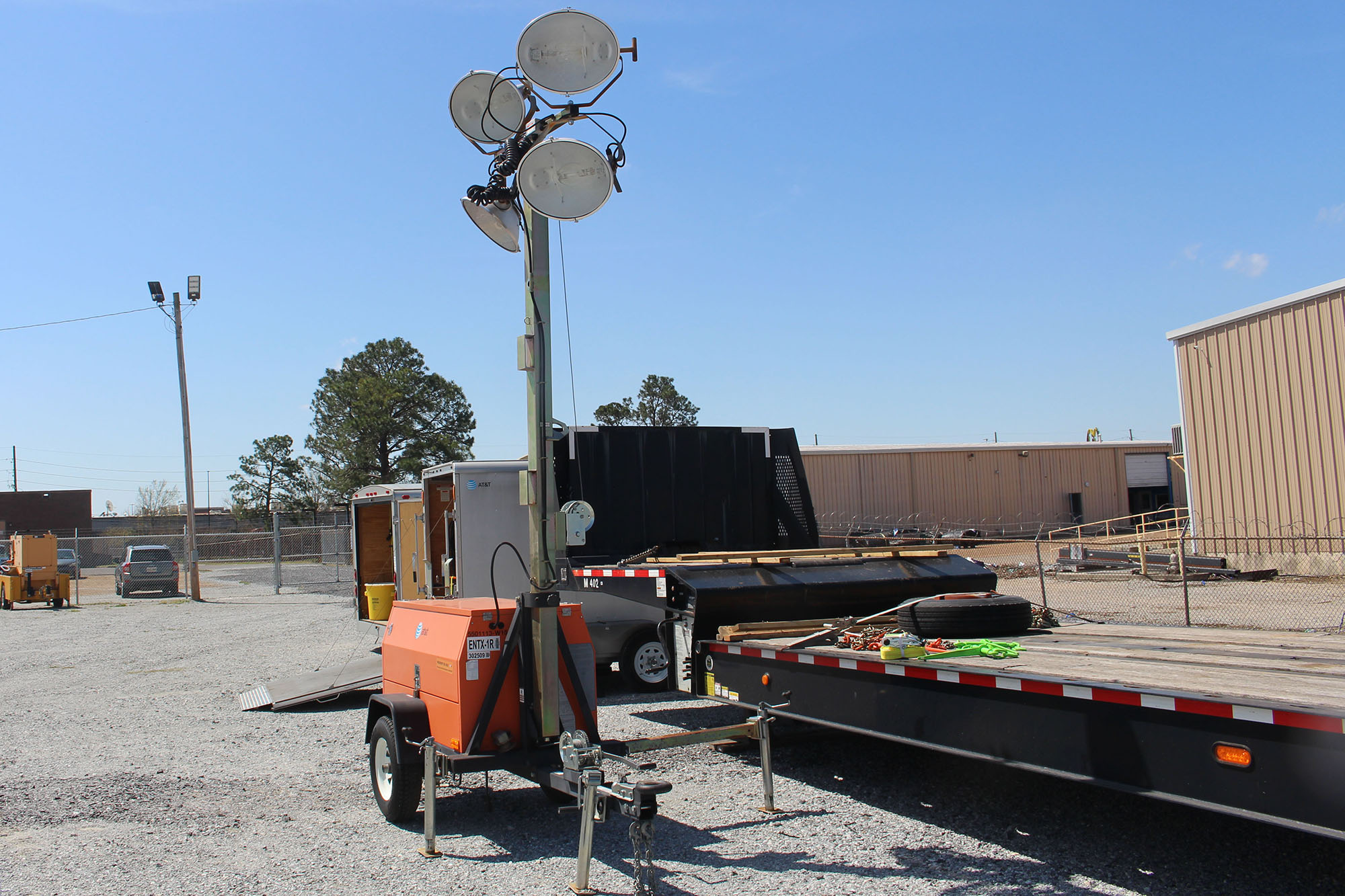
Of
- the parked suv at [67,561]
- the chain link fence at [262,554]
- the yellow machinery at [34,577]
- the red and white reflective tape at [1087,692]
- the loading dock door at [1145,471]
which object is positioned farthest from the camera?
the loading dock door at [1145,471]

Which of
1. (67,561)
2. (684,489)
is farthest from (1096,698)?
(67,561)

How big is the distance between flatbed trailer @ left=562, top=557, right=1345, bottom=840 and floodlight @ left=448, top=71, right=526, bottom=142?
145 inches

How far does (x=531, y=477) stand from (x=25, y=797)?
457cm

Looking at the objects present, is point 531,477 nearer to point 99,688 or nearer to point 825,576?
point 825,576

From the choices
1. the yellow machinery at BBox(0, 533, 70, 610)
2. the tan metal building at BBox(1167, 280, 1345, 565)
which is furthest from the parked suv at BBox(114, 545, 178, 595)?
the tan metal building at BBox(1167, 280, 1345, 565)

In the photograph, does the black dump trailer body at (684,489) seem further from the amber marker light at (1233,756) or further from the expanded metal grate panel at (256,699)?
the amber marker light at (1233,756)

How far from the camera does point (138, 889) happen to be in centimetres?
515

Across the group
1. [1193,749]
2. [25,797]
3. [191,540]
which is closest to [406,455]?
[191,540]

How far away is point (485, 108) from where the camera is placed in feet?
20.7

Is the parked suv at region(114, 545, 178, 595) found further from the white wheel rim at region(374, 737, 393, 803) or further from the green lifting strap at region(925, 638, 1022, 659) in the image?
the green lifting strap at region(925, 638, 1022, 659)

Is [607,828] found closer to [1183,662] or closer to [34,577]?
[1183,662]

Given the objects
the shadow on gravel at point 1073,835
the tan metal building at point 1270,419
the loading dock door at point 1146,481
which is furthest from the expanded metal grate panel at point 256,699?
the loading dock door at point 1146,481

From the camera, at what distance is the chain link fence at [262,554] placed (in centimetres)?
3008

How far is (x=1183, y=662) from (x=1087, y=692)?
1372mm
